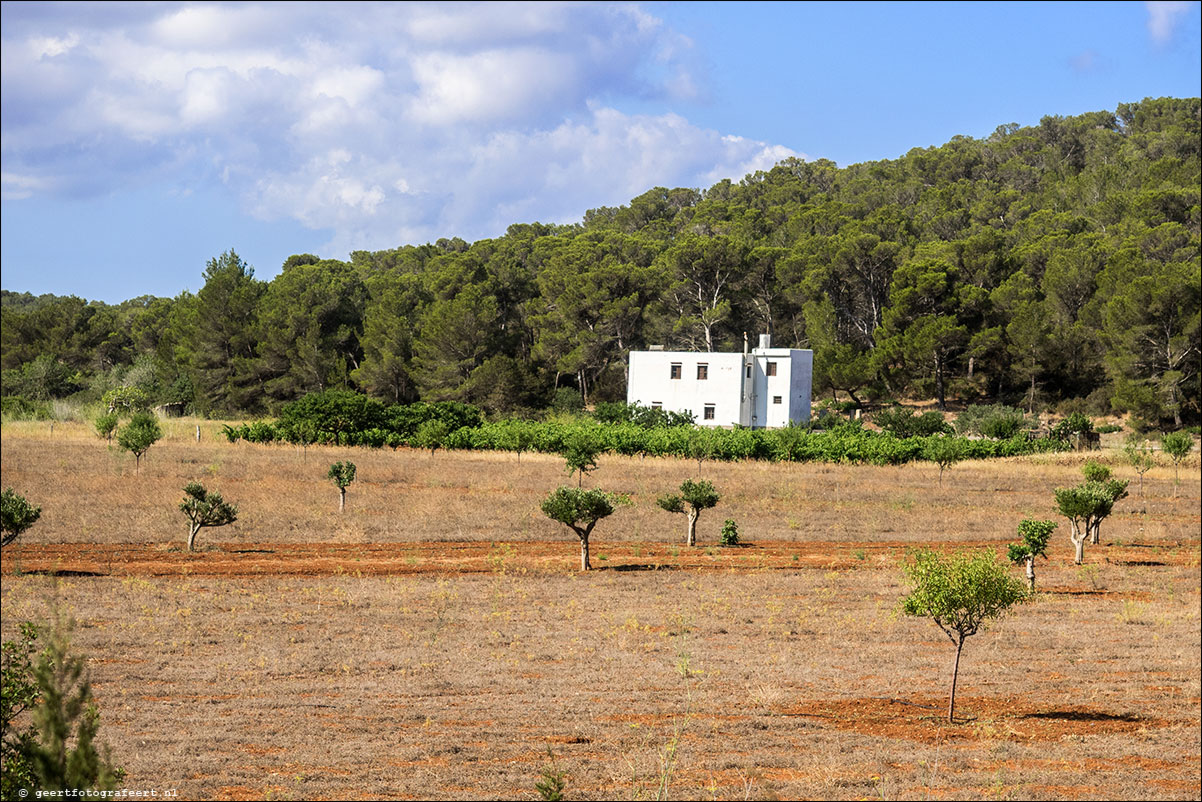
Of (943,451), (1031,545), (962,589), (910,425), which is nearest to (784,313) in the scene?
(910,425)

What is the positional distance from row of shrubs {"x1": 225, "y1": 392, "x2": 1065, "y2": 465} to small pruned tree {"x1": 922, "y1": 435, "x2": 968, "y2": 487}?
0.09 meters

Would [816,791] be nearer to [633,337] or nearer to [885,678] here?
[885,678]

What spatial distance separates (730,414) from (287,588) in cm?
3772

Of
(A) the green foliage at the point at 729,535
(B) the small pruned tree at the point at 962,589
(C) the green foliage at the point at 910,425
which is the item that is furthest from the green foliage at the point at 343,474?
(C) the green foliage at the point at 910,425

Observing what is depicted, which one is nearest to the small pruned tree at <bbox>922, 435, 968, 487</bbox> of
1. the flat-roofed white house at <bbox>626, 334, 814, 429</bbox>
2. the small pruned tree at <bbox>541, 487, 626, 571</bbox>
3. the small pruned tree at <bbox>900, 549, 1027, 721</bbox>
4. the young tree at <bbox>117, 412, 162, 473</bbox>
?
the flat-roofed white house at <bbox>626, 334, 814, 429</bbox>

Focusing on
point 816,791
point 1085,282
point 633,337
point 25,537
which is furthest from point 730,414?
Result: point 816,791

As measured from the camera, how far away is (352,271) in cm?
9344

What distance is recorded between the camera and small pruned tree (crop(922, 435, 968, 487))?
135 ft

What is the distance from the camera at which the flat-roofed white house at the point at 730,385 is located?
55.6m

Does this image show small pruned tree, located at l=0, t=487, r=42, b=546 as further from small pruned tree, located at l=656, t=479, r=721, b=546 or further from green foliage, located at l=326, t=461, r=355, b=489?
small pruned tree, located at l=656, t=479, r=721, b=546

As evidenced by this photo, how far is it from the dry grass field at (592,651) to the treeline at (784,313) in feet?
100

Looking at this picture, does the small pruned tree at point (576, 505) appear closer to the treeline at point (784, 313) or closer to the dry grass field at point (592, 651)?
the dry grass field at point (592, 651)

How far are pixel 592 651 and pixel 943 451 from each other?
2918cm

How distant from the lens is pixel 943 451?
41.2m
